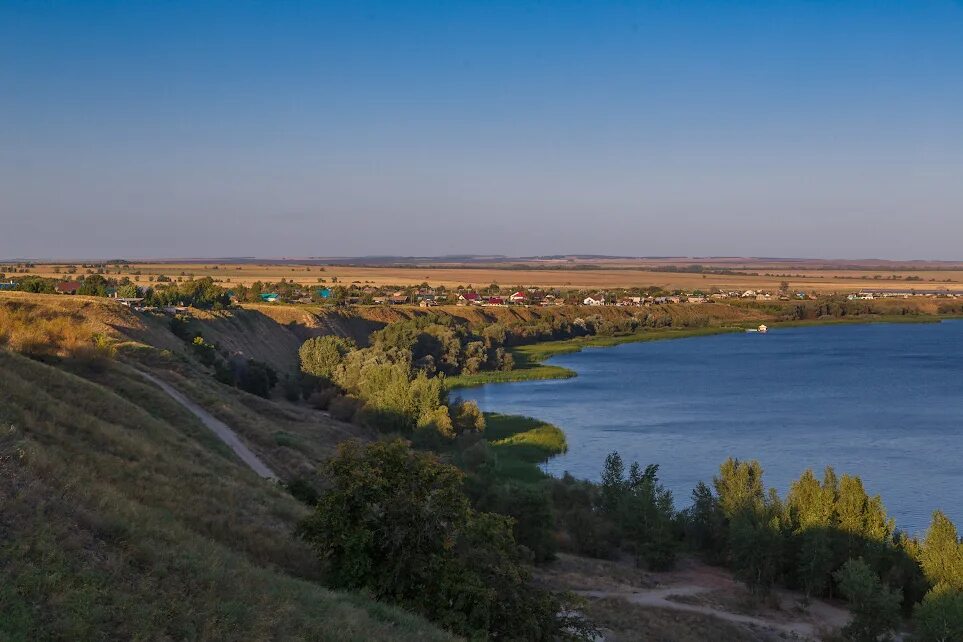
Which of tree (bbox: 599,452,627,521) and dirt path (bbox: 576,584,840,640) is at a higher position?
tree (bbox: 599,452,627,521)

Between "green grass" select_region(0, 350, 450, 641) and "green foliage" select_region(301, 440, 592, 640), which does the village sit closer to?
"green grass" select_region(0, 350, 450, 641)

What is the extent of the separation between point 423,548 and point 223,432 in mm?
16586

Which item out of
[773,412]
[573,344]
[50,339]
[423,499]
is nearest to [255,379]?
[50,339]

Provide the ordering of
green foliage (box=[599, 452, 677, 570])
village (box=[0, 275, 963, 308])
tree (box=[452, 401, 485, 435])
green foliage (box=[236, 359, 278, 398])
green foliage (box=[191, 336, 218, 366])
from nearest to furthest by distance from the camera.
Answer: green foliage (box=[599, 452, 677, 570]), tree (box=[452, 401, 485, 435]), green foliage (box=[236, 359, 278, 398]), green foliage (box=[191, 336, 218, 366]), village (box=[0, 275, 963, 308])

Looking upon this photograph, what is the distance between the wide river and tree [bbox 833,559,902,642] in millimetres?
10579

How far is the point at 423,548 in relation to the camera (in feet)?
43.0

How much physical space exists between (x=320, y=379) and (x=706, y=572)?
30.6 m

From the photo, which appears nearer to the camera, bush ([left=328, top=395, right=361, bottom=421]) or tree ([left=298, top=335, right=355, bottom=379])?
bush ([left=328, top=395, right=361, bottom=421])

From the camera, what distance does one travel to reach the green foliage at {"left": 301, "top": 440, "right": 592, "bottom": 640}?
41.6 ft

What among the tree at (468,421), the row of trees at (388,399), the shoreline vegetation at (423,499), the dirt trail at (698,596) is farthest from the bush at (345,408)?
the dirt trail at (698,596)

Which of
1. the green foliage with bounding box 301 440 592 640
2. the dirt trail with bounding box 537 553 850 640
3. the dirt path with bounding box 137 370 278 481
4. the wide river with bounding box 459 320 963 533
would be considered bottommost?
the dirt trail with bounding box 537 553 850 640

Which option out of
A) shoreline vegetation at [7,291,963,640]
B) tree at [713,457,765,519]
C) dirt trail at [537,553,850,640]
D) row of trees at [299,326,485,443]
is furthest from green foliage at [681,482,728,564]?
row of trees at [299,326,485,443]

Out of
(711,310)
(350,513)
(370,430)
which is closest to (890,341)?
(711,310)

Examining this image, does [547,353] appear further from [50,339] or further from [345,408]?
[50,339]
